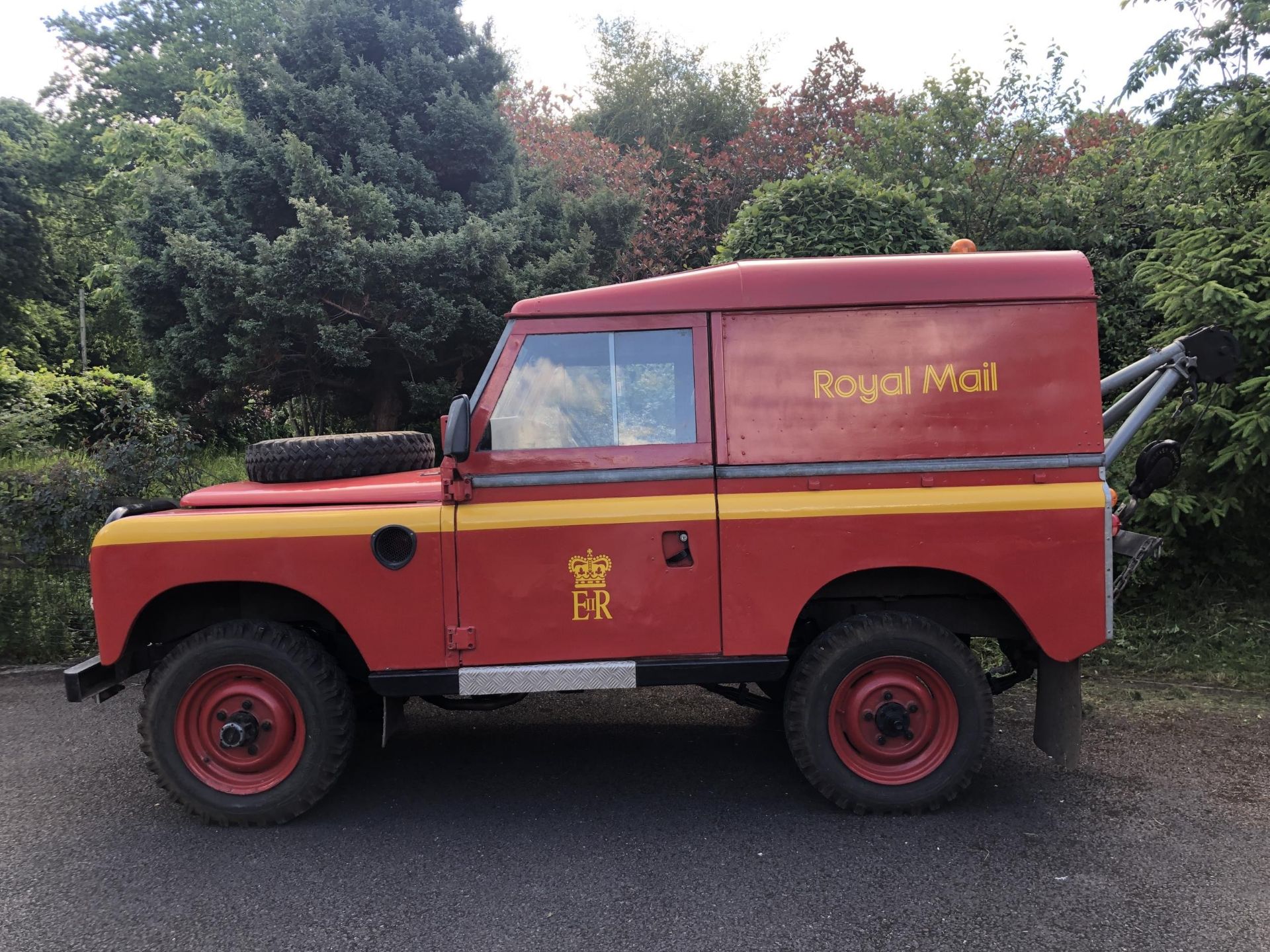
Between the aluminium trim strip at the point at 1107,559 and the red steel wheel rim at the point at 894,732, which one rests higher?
the aluminium trim strip at the point at 1107,559

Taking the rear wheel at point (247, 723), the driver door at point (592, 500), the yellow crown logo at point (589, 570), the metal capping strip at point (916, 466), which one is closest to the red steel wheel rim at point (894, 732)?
the driver door at point (592, 500)

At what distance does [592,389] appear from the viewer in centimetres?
425

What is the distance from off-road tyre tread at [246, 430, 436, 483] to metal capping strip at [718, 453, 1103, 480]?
6.15ft

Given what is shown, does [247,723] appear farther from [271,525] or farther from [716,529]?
[716,529]

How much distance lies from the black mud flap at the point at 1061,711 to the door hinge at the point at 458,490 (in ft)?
9.23

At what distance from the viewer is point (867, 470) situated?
4.18 meters

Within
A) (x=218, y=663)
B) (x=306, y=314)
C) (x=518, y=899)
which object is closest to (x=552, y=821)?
(x=518, y=899)

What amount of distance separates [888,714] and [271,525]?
117 inches

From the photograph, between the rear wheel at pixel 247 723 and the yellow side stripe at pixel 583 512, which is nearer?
the yellow side stripe at pixel 583 512

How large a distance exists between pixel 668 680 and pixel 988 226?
7229 mm

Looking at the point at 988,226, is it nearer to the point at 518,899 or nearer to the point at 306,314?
the point at 306,314

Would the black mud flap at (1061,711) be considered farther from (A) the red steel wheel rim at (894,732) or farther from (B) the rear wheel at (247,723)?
(B) the rear wheel at (247,723)

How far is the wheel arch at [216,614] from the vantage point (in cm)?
443

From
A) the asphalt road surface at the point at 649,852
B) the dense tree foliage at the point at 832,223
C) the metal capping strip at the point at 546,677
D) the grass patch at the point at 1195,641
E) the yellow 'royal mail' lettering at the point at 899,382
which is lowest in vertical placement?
the asphalt road surface at the point at 649,852
